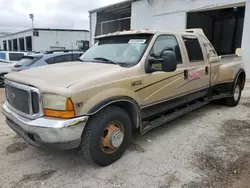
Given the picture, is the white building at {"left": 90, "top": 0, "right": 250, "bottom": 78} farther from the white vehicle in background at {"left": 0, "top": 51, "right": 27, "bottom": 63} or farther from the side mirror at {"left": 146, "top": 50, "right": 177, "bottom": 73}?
the side mirror at {"left": 146, "top": 50, "right": 177, "bottom": 73}

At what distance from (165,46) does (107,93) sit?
5.63ft

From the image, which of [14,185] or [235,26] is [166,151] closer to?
[14,185]

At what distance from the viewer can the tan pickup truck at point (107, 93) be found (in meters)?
2.67

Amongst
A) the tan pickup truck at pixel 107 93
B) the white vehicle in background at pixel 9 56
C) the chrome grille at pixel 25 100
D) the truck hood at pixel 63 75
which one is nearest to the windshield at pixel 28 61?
the tan pickup truck at pixel 107 93

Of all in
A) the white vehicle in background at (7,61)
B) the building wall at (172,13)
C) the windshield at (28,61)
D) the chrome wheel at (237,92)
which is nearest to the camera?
the chrome wheel at (237,92)

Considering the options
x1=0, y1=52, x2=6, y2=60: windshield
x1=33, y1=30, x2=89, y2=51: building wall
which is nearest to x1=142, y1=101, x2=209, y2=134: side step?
x1=0, y1=52, x2=6, y2=60: windshield

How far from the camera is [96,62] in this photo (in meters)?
3.79

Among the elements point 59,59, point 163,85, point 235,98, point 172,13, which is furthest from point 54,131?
point 172,13

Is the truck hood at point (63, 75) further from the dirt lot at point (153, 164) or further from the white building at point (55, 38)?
the white building at point (55, 38)

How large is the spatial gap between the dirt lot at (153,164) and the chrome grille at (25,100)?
84 cm

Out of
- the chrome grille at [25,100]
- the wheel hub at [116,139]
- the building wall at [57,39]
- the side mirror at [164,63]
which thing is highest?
the building wall at [57,39]

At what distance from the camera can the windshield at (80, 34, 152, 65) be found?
12.0 feet

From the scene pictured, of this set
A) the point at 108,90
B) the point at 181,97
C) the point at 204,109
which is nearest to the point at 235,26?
the point at 204,109

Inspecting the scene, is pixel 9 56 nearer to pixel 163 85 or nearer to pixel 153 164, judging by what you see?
pixel 163 85
